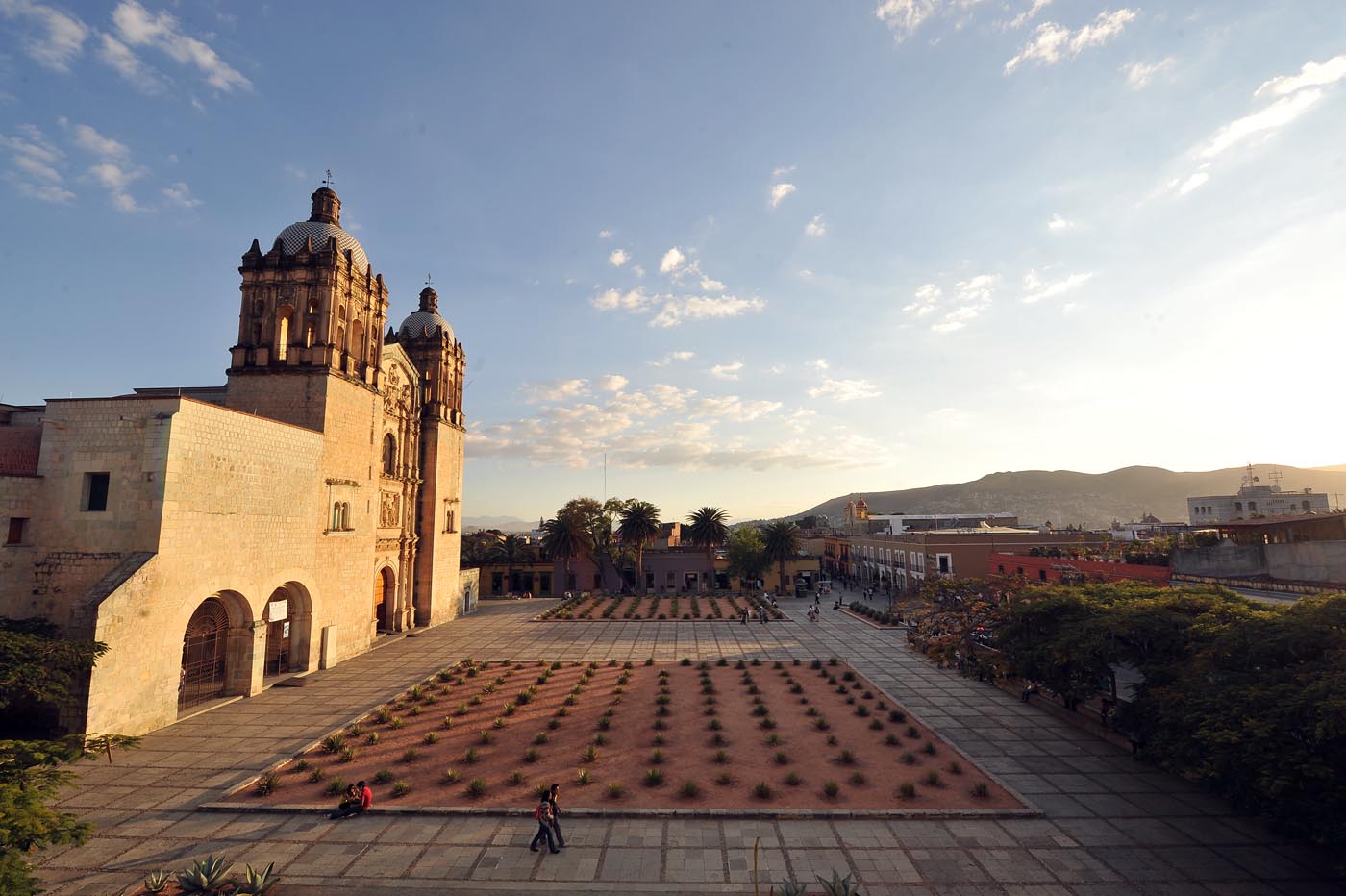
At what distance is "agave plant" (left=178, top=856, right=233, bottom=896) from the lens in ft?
37.8

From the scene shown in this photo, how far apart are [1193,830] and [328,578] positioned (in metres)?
33.7

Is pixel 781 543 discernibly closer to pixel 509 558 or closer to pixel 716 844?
pixel 509 558

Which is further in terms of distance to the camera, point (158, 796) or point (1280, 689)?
point (158, 796)

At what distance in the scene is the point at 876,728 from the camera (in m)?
21.2

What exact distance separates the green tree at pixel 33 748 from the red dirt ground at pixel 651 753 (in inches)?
192

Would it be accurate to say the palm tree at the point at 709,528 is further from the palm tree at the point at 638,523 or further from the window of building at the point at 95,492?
the window of building at the point at 95,492

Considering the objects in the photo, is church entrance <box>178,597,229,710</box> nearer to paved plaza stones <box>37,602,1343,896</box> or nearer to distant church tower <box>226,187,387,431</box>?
paved plaza stones <box>37,602,1343,896</box>

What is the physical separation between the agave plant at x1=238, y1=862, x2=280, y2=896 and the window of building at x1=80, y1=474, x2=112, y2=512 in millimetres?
15758

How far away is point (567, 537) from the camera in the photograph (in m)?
61.3

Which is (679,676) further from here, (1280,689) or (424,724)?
(1280,689)

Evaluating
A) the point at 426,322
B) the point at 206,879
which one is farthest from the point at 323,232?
the point at 206,879

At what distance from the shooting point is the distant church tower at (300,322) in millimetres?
30656

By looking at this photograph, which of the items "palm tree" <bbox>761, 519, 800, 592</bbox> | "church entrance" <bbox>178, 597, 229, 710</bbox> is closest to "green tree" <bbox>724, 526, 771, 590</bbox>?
"palm tree" <bbox>761, 519, 800, 592</bbox>

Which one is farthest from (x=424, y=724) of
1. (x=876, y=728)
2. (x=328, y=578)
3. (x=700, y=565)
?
(x=700, y=565)
